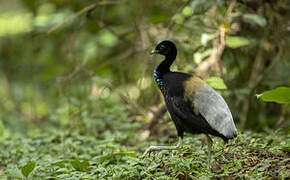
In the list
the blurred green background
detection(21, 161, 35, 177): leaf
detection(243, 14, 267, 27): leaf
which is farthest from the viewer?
the blurred green background

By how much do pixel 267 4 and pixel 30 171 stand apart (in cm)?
479

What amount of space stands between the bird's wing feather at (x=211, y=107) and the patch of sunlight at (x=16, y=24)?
22.6 feet

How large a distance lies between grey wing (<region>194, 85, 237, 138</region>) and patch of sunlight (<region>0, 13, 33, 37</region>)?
704cm

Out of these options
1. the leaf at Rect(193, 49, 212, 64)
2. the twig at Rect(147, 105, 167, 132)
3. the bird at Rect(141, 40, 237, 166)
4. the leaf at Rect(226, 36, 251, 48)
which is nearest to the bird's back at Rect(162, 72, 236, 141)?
the bird at Rect(141, 40, 237, 166)

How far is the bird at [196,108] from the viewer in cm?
410

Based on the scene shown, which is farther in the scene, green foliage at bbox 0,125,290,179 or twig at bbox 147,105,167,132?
twig at bbox 147,105,167,132

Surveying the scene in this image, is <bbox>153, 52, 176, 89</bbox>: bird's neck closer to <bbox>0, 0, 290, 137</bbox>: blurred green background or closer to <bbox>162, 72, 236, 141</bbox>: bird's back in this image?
<bbox>162, 72, 236, 141</bbox>: bird's back

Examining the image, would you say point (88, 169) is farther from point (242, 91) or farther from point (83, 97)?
point (83, 97)

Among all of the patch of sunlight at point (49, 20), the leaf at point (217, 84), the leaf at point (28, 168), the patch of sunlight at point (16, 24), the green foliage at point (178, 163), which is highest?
the patch of sunlight at point (16, 24)

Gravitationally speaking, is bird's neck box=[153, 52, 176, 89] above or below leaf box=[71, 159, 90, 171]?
above

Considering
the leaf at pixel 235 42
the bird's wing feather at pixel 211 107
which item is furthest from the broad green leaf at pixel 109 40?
the bird's wing feather at pixel 211 107

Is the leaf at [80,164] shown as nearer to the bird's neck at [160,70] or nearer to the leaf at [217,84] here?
the bird's neck at [160,70]

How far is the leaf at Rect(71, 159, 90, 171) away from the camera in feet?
16.0

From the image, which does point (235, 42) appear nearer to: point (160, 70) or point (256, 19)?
point (256, 19)
